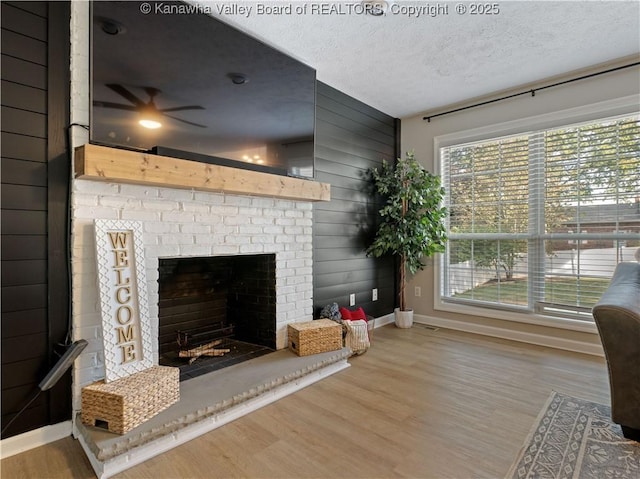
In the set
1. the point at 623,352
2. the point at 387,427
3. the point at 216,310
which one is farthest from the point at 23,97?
the point at 623,352

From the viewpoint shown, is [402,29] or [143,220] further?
[402,29]

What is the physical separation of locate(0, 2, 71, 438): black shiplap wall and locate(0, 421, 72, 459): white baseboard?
3cm

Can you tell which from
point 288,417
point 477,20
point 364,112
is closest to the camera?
point 288,417

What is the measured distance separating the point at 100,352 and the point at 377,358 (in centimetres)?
197

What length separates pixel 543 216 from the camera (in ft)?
10.7

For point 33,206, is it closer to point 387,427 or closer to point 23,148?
point 23,148

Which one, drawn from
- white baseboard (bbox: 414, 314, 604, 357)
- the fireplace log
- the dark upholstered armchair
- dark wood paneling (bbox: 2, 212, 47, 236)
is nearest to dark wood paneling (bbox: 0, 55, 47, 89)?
dark wood paneling (bbox: 2, 212, 47, 236)

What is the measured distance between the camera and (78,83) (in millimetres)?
1798

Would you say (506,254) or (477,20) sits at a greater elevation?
(477,20)

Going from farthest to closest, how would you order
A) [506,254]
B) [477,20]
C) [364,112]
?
[364,112]
[506,254]
[477,20]

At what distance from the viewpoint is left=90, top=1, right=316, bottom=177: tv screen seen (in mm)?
A: 1822

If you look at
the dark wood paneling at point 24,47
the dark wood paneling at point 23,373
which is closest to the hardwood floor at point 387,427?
the dark wood paneling at point 23,373

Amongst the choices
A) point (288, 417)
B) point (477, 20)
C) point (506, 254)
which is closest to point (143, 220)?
point (288, 417)

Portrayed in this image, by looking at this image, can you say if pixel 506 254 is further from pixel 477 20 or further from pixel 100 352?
pixel 100 352
